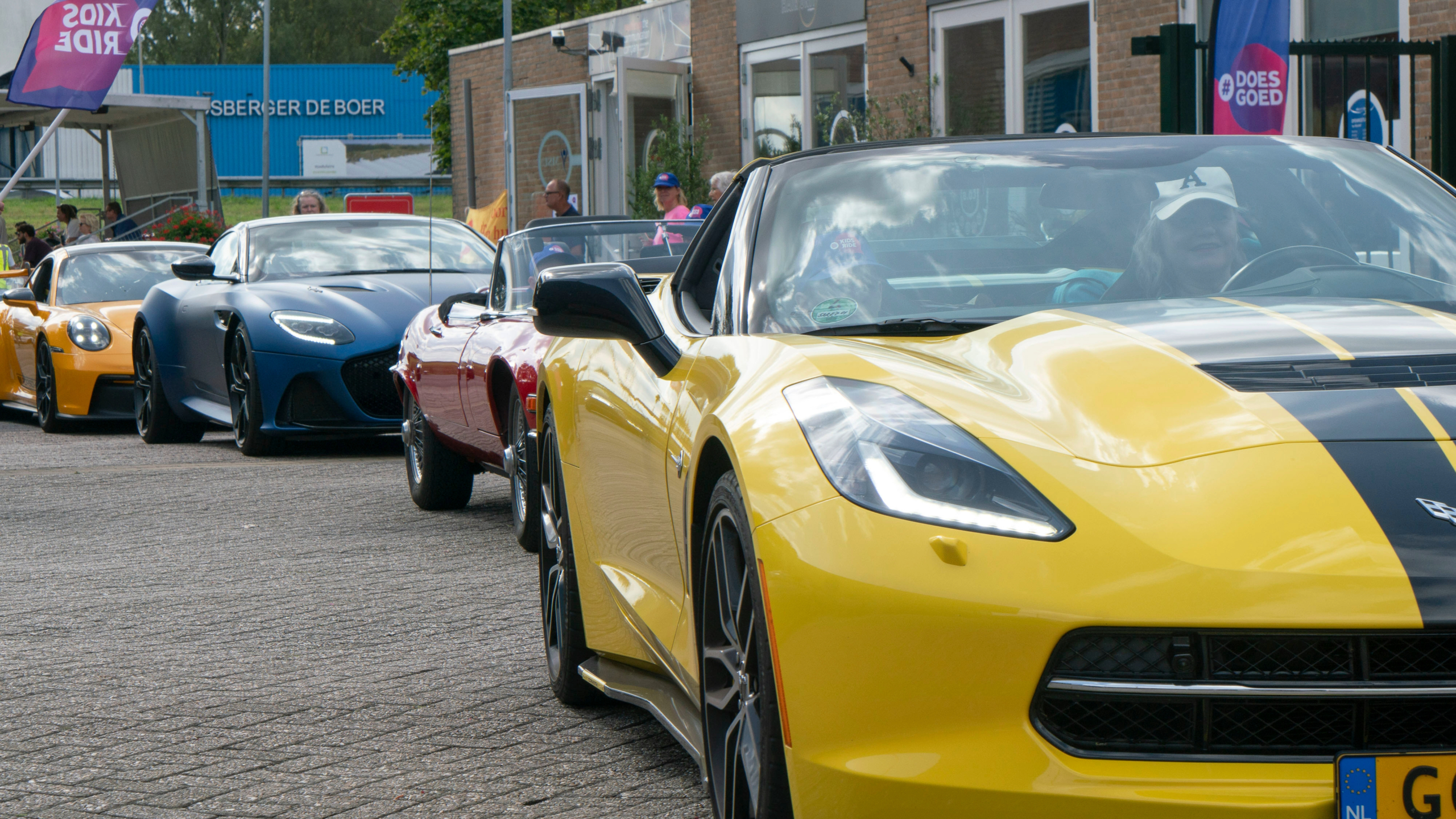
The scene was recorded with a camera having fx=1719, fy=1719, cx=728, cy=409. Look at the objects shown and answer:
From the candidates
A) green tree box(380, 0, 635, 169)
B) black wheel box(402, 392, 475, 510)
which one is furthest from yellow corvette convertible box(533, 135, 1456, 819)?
green tree box(380, 0, 635, 169)

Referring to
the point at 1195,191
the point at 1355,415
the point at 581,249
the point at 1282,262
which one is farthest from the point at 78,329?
the point at 1355,415

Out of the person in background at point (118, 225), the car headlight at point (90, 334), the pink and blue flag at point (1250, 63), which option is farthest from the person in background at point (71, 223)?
the pink and blue flag at point (1250, 63)

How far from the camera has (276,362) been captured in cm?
1069

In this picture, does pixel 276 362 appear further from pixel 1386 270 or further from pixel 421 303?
pixel 1386 270

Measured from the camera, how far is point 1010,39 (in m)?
16.7

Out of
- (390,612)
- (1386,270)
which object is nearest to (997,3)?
(390,612)

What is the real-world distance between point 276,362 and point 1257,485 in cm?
906

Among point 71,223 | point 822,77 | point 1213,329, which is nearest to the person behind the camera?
point 1213,329

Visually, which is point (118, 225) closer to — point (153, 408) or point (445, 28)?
point (153, 408)

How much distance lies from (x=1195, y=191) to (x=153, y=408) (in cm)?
1041

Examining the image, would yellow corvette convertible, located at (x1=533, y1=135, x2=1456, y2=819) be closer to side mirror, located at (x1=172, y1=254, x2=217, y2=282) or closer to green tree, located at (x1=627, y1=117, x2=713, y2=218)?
side mirror, located at (x1=172, y1=254, x2=217, y2=282)

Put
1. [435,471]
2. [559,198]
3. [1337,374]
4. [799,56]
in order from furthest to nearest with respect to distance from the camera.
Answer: [799,56]
[559,198]
[435,471]
[1337,374]

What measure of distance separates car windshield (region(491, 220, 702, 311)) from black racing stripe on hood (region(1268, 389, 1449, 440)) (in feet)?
17.4

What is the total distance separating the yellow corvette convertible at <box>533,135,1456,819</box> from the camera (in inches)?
86.7
